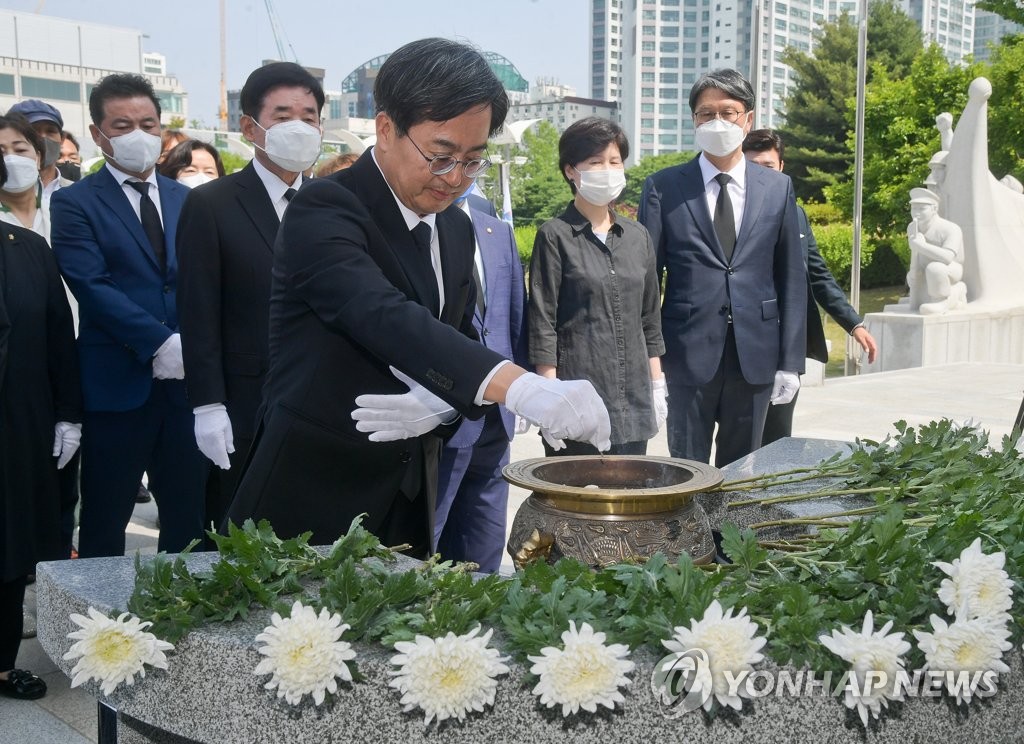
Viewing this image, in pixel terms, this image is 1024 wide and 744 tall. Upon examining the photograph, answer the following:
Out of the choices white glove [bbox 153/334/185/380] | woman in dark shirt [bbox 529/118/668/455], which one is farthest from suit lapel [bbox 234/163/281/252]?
woman in dark shirt [bbox 529/118/668/455]

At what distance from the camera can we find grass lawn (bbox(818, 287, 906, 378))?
18188 mm

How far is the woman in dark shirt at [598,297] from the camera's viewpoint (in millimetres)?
4633

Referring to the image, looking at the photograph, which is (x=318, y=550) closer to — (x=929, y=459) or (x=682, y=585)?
(x=682, y=585)

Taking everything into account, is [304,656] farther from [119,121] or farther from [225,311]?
[119,121]

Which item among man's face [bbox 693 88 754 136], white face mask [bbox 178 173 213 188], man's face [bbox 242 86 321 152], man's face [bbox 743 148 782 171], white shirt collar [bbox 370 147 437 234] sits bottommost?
white shirt collar [bbox 370 147 437 234]

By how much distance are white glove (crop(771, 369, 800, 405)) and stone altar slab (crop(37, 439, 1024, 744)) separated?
2957 mm

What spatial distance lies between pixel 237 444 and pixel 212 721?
209 cm

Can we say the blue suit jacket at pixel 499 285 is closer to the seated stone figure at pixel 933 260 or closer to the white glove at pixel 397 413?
the white glove at pixel 397 413

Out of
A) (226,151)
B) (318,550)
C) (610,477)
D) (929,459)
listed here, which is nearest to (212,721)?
(318,550)

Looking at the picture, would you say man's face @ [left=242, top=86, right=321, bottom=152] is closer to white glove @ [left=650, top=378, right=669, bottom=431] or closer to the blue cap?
white glove @ [left=650, top=378, right=669, bottom=431]

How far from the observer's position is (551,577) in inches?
75.1

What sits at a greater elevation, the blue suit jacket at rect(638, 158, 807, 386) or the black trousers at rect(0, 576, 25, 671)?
the blue suit jacket at rect(638, 158, 807, 386)

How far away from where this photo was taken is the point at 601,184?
4.68m

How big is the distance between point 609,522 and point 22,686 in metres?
2.55
